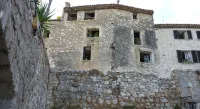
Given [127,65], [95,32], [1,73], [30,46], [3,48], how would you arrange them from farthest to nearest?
[95,32] < [127,65] < [30,46] < [1,73] < [3,48]

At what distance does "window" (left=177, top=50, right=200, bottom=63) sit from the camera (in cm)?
2245

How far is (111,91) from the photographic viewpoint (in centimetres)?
1547

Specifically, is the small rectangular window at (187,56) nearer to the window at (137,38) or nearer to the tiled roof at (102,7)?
the window at (137,38)

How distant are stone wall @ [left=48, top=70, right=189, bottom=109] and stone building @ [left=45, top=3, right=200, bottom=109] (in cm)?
6

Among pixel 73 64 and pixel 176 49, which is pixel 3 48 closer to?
pixel 73 64

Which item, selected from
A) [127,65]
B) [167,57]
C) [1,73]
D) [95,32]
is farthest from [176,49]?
[1,73]

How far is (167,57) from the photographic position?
22.3 m

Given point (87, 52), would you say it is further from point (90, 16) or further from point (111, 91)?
point (111, 91)

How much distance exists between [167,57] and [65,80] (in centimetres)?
1064

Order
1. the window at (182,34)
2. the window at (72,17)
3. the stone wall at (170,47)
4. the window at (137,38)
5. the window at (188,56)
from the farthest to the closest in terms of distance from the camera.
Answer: the window at (72,17)
the window at (182,34)
the window at (137,38)
the window at (188,56)
the stone wall at (170,47)

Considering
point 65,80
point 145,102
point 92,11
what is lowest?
point 145,102

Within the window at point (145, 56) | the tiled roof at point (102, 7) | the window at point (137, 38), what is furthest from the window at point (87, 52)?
the window at point (145, 56)

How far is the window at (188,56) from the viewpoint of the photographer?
22.5 metres

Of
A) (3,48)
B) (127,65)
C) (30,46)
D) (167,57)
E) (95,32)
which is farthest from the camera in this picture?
(95,32)
